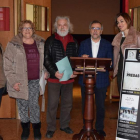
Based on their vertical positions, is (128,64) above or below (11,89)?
above

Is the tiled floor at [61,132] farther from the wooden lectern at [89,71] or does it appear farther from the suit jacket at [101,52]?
the suit jacket at [101,52]

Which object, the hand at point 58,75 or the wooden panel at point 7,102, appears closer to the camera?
the hand at point 58,75

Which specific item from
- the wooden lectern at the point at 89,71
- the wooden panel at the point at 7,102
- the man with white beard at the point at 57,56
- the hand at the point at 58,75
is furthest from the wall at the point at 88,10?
the wooden lectern at the point at 89,71

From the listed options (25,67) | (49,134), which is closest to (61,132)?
(49,134)

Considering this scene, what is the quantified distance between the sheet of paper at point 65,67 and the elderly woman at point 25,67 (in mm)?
264

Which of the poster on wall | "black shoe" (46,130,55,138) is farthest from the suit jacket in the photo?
"black shoe" (46,130,55,138)

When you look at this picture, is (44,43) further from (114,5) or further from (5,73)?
(114,5)

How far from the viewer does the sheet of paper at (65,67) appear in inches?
112

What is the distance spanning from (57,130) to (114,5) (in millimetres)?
7458

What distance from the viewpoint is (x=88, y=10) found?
990cm

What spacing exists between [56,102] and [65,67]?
546 mm

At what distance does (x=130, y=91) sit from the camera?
8.20ft

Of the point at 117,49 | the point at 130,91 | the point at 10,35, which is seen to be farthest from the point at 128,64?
the point at 10,35

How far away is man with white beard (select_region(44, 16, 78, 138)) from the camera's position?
3.03 m
